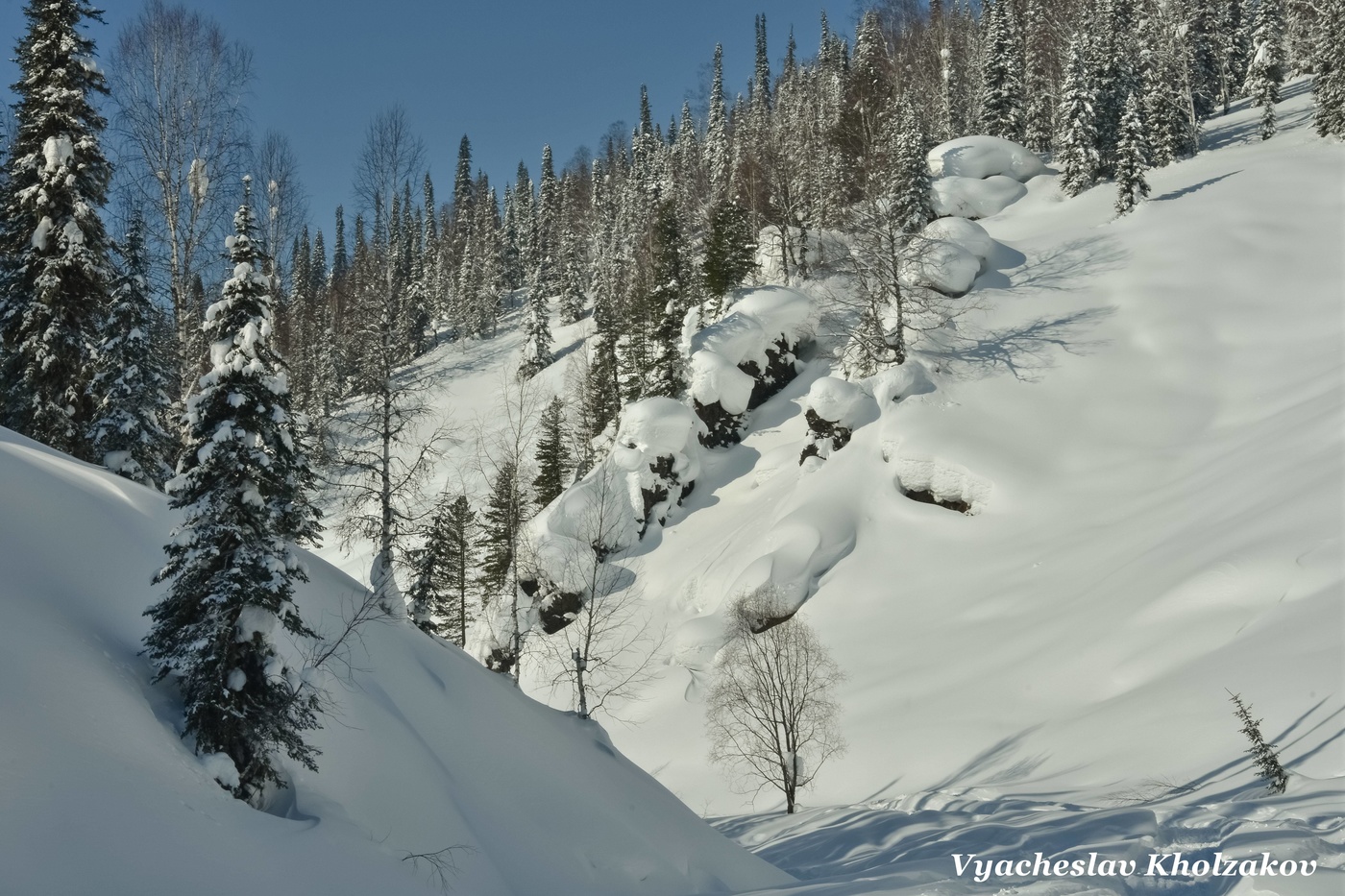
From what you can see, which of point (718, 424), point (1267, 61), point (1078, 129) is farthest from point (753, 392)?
point (1267, 61)

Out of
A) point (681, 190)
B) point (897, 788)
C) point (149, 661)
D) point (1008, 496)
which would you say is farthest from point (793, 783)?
point (681, 190)

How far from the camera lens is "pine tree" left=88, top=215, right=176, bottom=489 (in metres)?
18.4

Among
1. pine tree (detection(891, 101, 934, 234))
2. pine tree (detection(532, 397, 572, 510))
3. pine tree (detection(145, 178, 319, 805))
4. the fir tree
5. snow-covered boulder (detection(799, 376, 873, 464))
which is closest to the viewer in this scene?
pine tree (detection(145, 178, 319, 805))

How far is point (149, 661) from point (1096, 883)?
837cm

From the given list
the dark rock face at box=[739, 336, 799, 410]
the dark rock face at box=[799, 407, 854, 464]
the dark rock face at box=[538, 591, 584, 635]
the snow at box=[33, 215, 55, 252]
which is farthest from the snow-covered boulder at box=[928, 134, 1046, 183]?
the snow at box=[33, 215, 55, 252]

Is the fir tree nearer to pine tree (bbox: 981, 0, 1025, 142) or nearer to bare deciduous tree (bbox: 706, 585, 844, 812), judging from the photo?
bare deciduous tree (bbox: 706, 585, 844, 812)

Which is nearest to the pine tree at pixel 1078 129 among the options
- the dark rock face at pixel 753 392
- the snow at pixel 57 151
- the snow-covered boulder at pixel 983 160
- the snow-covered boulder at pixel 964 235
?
the snow-covered boulder at pixel 983 160

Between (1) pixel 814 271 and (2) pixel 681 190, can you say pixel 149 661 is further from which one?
(2) pixel 681 190

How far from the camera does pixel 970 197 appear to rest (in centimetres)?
4631

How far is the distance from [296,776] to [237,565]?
79.2 inches

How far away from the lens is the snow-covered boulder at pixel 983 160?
4834cm

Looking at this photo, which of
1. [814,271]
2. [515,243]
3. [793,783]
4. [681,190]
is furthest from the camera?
[515,243]

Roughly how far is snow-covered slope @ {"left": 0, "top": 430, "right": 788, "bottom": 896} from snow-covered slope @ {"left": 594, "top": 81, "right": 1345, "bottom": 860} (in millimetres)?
8209

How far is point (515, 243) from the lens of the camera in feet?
276
